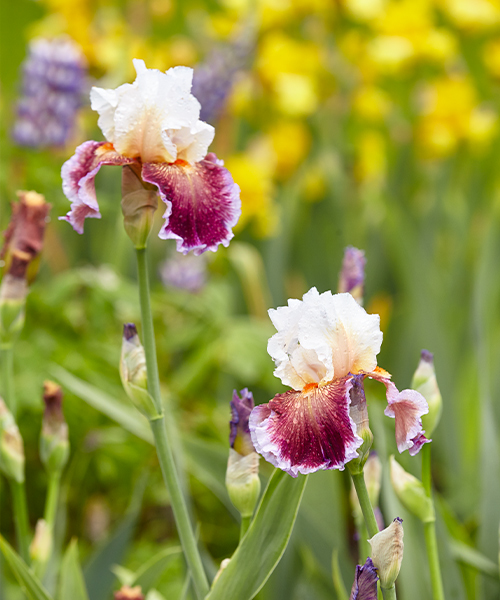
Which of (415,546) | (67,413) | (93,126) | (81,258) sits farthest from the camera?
(93,126)

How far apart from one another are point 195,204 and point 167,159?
0.04m

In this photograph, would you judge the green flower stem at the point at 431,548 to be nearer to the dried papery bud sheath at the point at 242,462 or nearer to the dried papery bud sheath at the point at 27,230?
the dried papery bud sheath at the point at 242,462

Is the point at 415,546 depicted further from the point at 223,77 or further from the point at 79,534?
the point at 223,77

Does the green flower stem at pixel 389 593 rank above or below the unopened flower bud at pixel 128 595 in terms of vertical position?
above

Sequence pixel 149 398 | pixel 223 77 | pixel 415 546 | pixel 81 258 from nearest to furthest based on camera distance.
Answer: pixel 149 398 < pixel 415 546 < pixel 223 77 < pixel 81 258

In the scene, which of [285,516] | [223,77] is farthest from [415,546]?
[223,77]

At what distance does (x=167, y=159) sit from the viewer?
0.49 meters

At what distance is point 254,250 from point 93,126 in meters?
0.66

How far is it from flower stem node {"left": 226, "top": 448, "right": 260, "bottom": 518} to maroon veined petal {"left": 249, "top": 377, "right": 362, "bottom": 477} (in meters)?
0.12

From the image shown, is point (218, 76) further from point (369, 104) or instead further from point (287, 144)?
point (369, 104)

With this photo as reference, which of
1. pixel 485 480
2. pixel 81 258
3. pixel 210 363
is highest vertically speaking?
pixel 81 258

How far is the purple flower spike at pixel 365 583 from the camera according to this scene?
16.6 inches

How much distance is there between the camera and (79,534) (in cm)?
122

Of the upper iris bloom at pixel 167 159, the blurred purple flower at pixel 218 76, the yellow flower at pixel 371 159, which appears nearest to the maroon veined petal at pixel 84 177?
the upper iris bloom at pixel 167 159
